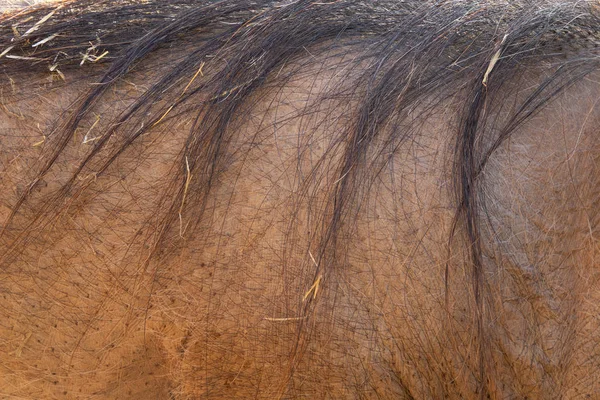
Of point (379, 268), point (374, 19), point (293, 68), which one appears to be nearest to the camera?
point (379, 268)

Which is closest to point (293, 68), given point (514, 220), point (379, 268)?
point (379, 268)

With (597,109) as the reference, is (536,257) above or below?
below

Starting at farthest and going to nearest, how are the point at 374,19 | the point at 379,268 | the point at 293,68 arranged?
1. the point at 374,19
2. the point at 293,68
3. the point at 379,268

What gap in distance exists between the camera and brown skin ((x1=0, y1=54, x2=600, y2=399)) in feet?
4.82

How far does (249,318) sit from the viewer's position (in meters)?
1.48

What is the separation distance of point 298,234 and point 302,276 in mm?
96

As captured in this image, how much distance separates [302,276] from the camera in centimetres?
146

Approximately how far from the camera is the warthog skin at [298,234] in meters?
1.47

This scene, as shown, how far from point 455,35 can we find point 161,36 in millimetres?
743

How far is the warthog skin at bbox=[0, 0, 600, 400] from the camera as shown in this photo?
4.83 feet

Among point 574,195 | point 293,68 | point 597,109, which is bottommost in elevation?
point 574,195

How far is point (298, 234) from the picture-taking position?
147 centimetres

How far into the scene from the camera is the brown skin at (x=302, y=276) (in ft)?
4.82

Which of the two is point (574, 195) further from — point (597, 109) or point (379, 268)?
point (379, 268)
